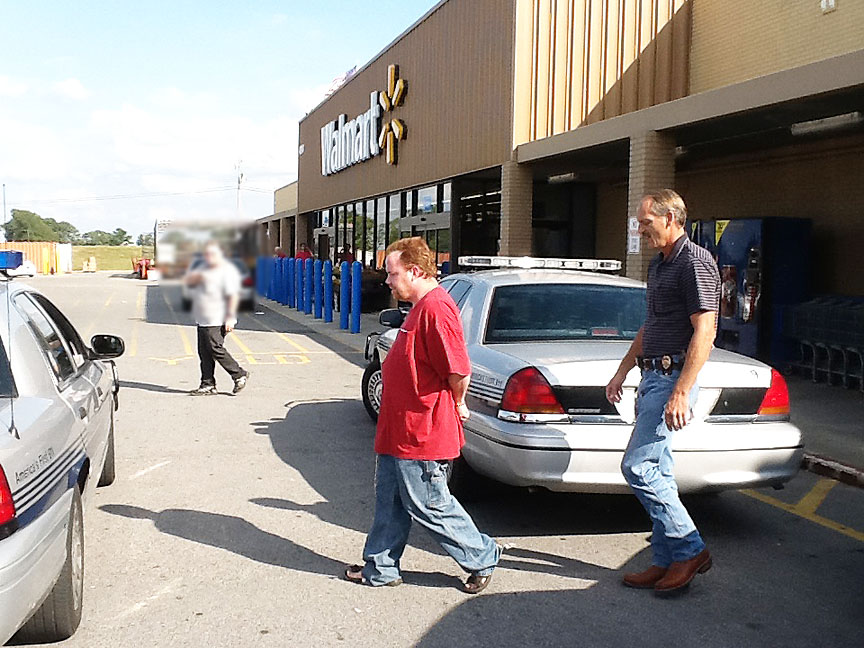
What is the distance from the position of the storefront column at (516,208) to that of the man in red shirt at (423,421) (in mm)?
11691

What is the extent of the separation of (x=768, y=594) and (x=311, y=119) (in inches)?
1224

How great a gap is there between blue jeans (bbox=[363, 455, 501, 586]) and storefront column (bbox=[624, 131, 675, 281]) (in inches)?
316

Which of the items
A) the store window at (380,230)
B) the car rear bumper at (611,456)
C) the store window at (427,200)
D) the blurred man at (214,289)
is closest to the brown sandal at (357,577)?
the car rear bumper at (611,456)

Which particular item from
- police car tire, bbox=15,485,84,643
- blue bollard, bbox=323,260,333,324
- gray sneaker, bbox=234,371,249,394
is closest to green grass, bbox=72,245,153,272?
police car tire, bbox=15,485,84,643

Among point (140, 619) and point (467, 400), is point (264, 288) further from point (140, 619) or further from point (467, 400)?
point (467, 400)

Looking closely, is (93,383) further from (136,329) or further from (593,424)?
(136,329)

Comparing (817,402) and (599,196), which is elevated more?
(599,196)

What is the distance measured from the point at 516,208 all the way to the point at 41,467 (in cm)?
1296

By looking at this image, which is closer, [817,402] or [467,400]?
[467,400]

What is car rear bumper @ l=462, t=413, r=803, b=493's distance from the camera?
15.4 ft

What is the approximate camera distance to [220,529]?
5.17 meters

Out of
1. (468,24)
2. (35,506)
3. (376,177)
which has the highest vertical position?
(468,24)

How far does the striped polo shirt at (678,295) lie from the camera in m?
3.98

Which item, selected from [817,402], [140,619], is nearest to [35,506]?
[140,619]
